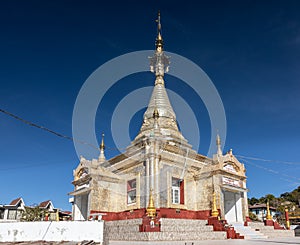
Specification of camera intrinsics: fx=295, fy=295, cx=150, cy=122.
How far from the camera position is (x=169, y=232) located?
15680mm

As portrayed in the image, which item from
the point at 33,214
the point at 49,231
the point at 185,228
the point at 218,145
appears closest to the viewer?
the point at 49,231

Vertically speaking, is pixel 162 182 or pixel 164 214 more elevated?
pixel 162 182

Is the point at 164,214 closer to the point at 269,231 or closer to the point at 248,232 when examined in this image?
the point at 248,232

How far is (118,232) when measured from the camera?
711 inches

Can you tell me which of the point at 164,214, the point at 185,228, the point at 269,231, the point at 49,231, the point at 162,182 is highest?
the point at 162,182

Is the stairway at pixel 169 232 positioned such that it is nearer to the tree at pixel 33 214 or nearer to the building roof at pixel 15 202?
the tree at pixel 33 214

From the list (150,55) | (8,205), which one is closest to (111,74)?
(150,55)

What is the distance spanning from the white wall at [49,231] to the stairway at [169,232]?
2063 millimetres

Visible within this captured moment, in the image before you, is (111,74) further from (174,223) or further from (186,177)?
(186,177)

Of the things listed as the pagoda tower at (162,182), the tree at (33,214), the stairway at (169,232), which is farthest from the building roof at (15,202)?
the stairway at (169,232)

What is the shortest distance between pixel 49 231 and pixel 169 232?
20.3 feet

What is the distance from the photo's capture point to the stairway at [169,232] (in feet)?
50.6

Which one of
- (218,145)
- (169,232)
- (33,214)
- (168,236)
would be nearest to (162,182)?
(169,232)

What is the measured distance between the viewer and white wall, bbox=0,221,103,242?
12.6 m
